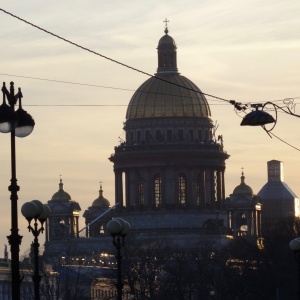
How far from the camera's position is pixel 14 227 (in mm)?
43375

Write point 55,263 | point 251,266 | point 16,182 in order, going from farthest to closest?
1. point 55,263
2. point 251,266
3. point 16,182

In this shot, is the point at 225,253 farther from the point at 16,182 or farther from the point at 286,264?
the point at 16,182

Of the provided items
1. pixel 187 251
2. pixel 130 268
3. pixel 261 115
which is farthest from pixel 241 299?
pixel 261 115

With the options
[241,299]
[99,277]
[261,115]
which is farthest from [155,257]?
[261,115]

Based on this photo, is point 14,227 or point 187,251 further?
point 187,251

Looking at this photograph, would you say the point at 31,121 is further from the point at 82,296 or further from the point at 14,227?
the point at 82,296

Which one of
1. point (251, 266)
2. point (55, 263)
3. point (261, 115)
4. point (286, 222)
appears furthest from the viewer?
point (55, 263)

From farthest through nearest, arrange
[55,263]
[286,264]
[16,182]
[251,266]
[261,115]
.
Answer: [55,263]
[251,266]
[286,264]
[261,115]
[16,182]

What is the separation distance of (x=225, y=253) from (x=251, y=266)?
20519mm

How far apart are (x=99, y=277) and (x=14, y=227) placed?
398ft

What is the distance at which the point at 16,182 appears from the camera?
43250 millimetres

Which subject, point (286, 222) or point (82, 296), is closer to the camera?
point (82, 296)

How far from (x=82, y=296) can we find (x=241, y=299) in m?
27.2

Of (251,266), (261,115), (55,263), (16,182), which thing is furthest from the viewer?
(55,263)
